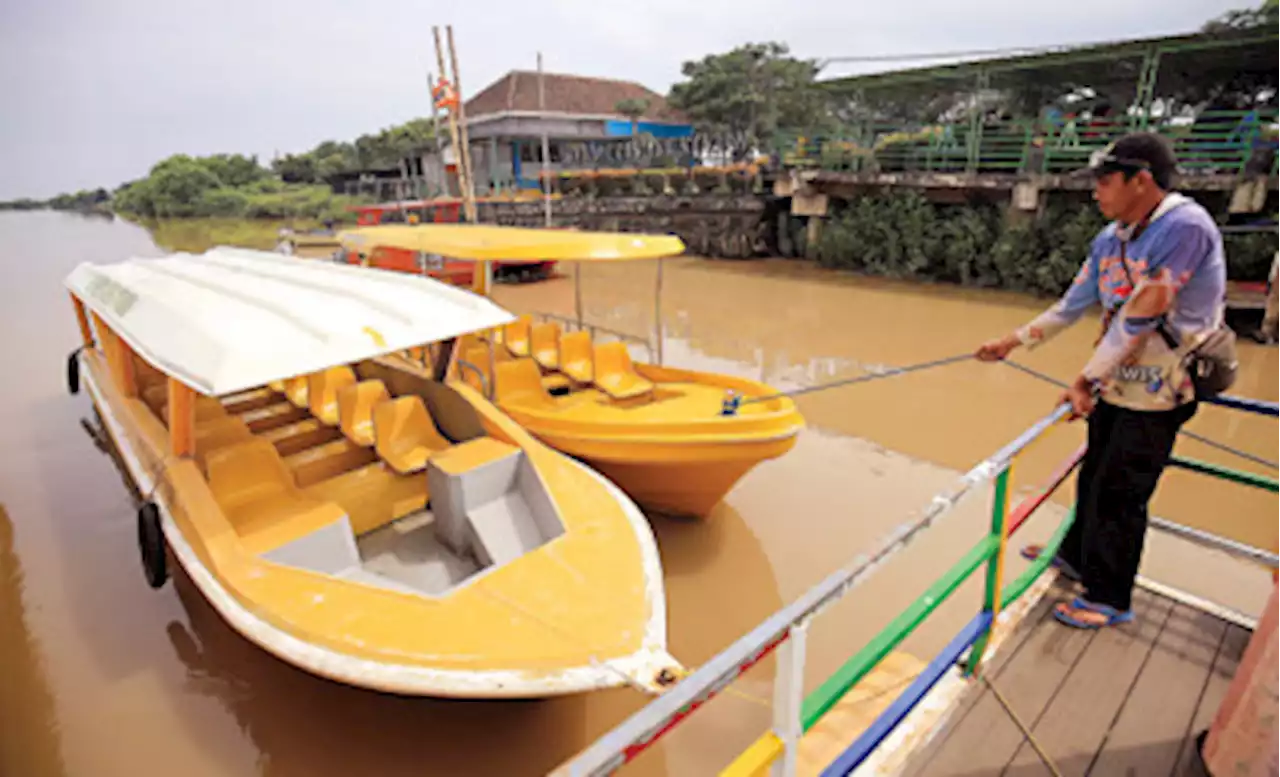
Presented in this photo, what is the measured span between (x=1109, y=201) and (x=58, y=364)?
15.2m

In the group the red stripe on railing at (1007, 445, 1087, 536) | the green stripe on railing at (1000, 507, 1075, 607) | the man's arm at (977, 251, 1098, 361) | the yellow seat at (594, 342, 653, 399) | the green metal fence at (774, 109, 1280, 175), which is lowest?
the yellow seat at (594, 342, 653, 399)

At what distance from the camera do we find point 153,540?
159 inches

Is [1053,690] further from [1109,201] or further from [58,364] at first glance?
[58,364]

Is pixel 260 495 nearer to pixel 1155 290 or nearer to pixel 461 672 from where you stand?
pixel 461 672

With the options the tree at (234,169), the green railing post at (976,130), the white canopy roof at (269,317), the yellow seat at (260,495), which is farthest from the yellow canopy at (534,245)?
the tree at (234,169)

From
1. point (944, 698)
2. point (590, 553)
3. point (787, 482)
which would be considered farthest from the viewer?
point (787, 482)

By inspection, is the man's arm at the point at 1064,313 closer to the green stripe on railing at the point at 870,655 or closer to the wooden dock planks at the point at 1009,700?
the wooden dock planks at the point at 1009,700

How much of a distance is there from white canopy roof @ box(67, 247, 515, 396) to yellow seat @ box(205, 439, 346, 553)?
2.55 feet

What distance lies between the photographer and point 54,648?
4.54 metres

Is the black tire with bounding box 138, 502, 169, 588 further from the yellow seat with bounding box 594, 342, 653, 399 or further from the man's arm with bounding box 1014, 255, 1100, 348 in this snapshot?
the man's arm with bounding box 1014, 255, 1100, 348

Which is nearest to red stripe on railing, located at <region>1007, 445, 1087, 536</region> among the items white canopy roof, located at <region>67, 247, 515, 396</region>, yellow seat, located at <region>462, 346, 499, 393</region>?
white canopy roof, located at <region>67, 247, 515, 396</region>

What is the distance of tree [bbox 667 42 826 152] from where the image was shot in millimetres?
25094

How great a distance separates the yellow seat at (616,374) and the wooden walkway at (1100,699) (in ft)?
13.6

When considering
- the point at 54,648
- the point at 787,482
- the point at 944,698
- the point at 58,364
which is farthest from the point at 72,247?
the point at 944,698
